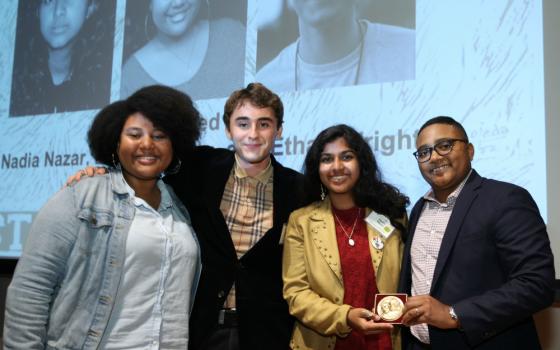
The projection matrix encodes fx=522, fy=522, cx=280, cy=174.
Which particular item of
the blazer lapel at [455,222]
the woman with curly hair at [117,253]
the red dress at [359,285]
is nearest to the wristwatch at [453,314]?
the blazer lapel at [455,222]

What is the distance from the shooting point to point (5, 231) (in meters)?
4.12

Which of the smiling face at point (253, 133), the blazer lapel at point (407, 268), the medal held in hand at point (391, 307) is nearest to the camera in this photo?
the medal held in hand at point (391, 307)

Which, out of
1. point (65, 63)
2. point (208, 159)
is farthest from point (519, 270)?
point (65, 63)

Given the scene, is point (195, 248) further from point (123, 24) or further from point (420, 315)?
point (123, 24)

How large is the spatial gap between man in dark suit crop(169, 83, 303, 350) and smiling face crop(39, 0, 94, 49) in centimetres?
217

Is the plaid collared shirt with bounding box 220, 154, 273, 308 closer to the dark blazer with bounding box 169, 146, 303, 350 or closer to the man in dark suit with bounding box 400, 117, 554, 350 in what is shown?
the dark blazer with bounding box 169, 146, 303, 350

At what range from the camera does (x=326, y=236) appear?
8.03 ft

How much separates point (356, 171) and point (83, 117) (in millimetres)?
2495

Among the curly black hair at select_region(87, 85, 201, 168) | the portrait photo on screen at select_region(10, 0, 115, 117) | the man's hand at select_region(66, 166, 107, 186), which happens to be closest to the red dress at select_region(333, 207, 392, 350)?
the curly black hair at select_region(87, 85, 201, 168)

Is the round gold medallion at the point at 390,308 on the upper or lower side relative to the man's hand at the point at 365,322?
upper

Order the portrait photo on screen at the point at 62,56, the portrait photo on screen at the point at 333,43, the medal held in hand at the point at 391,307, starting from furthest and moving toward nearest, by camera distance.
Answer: the portrait photo on screen at the point at 62,56
the portrait photo on screen at the point at 333,43
the medal held in hand at the point at 391,307

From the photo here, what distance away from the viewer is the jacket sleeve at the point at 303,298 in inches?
87.4

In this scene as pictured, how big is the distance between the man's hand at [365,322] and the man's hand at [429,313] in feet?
0.41

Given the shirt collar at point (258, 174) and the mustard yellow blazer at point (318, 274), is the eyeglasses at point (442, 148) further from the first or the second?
the shirt collar at point (258, 174)
